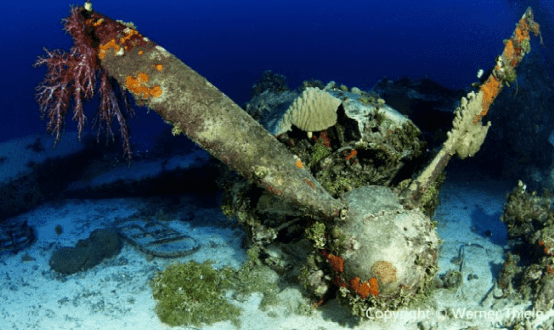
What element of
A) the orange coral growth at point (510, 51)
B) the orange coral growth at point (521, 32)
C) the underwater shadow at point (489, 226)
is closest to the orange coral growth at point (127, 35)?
the orange coral growth at point (510, 51)

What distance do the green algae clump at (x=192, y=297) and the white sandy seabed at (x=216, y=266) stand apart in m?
0.15

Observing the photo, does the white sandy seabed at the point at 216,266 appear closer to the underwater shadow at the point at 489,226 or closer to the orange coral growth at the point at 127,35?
the underwater shadow at the point at 489,226

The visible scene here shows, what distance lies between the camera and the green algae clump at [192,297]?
561cm

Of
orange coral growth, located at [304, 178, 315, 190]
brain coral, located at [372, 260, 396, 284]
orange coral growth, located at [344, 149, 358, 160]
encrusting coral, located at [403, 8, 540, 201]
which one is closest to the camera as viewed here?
brain coral, located at [372, 260, 396, 284]

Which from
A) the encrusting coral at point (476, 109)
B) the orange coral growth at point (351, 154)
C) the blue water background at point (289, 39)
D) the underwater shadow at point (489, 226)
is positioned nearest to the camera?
the encrusting coral at point (476, 109)

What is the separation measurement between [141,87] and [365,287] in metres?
3.51

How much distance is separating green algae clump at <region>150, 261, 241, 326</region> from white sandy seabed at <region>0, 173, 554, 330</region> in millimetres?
155

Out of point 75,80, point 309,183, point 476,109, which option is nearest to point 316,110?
point 309,183

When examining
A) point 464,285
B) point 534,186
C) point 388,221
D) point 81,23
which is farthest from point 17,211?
point 534,186

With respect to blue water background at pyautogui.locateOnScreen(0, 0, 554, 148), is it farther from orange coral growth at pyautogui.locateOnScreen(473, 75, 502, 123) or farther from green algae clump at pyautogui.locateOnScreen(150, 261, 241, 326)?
green algae clump at pyautogui.locateOnScreen(150, 261, 241, 326)

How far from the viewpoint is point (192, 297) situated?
19.0 feet

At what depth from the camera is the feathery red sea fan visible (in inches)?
158

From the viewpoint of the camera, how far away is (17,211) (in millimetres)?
10461

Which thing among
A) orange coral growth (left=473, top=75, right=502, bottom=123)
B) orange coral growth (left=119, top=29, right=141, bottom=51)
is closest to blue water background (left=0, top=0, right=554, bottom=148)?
orange coral growth (left=473, top=75, right=502, bottom=123)
